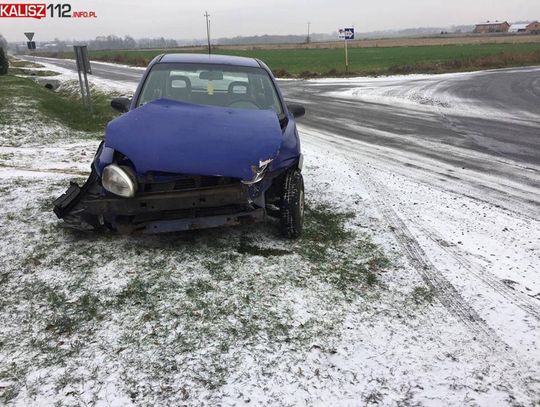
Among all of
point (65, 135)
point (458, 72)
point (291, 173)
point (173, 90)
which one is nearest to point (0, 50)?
point (65, 135)

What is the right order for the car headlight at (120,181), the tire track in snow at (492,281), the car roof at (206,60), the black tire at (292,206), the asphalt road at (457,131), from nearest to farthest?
the tire track in snow at (492,281) < the car headlight at (120,181) < the black tire at (292,206) < the car roof at (206,60) < the asphalt road at (457,131)

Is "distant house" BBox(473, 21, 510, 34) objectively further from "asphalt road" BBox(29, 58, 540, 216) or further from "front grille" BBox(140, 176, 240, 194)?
"front grille" BBox(140, 176, 240, 194)

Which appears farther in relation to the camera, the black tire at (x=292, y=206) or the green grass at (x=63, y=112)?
the green grass at (x=63, y=112)

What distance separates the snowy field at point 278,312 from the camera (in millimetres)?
2191

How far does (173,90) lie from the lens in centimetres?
471

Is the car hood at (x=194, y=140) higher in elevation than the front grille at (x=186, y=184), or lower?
higher

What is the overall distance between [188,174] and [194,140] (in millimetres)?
373

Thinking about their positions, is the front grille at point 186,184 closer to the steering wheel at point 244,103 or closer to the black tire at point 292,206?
the black tire at point 292,206

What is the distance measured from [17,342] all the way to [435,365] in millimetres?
2544

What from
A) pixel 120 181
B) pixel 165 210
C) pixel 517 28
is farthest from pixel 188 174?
pixel 517 28

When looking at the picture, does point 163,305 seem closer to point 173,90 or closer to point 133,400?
point 133,400

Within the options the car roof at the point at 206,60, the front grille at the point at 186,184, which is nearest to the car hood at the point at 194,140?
the front grille at the point at 186,184

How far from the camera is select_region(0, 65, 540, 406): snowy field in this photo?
2191 mm

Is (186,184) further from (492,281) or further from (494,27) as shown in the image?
(494,27)
